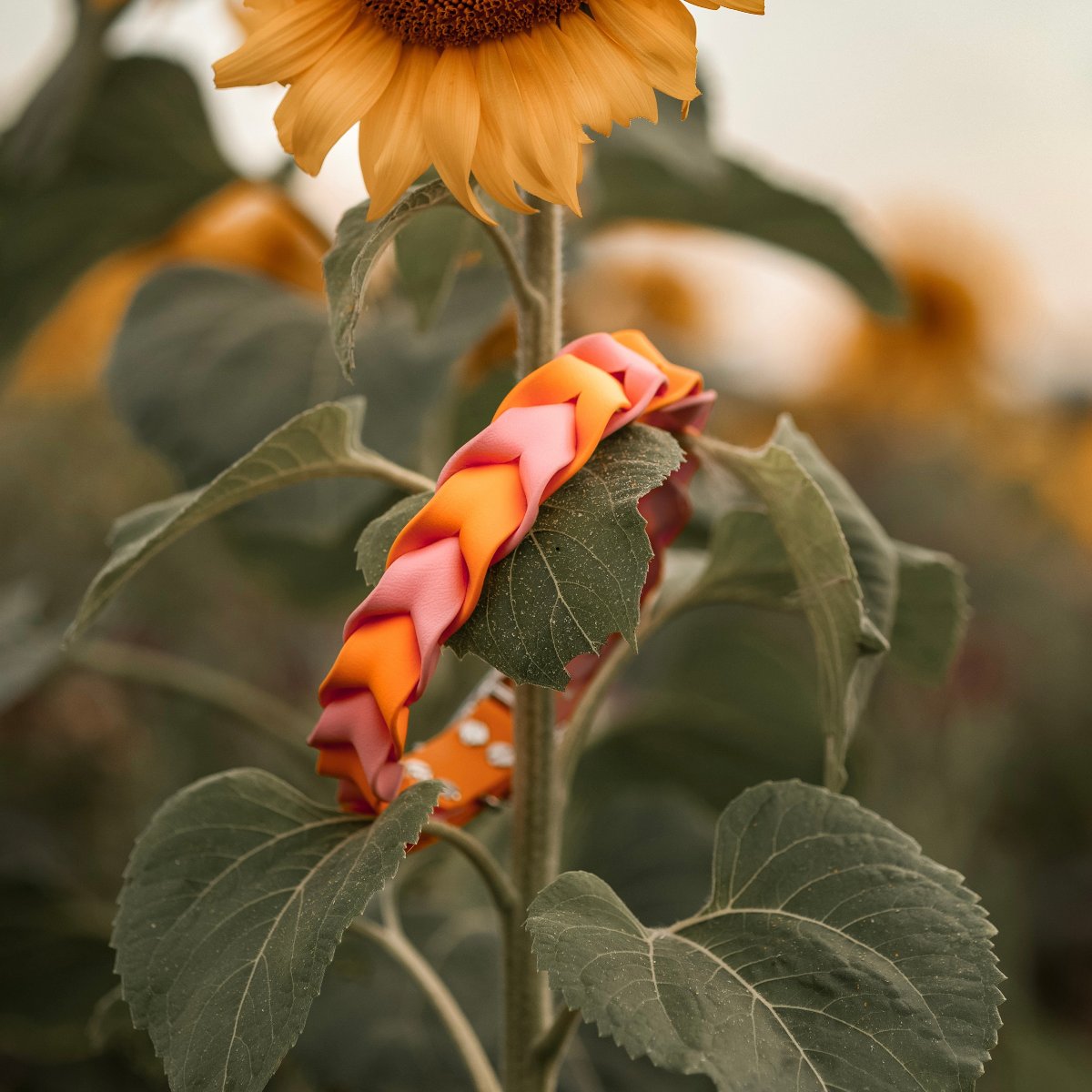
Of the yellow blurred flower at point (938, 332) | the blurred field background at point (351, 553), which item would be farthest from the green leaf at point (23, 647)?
the yellow blurred flower at point (938, 332)

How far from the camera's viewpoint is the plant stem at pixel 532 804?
350mm

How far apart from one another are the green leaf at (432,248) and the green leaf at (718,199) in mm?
173

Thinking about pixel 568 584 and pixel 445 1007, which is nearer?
pixel 568 584

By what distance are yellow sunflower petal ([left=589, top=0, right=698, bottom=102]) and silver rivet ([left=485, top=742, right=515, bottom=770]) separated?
0.63ft

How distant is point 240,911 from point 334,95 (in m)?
0.21

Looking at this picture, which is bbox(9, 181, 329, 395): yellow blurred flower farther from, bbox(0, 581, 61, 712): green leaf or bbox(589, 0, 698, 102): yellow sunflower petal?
bbox(589, 0, 698, 102): yellow sunflower petal

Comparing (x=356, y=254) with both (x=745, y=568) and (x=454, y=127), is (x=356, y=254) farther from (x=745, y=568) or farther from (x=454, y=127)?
(x=745, y=568)

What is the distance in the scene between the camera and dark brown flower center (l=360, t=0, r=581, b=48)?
293mm

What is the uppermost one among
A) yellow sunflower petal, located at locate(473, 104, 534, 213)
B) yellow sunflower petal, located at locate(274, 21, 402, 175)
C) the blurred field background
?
yellow sunflower petal, located at locate(274, 21, 402, 175)

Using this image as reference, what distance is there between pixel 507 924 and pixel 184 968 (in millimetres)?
105

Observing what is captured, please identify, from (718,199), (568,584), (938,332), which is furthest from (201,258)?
(938,332)

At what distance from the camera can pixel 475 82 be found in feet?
0.98

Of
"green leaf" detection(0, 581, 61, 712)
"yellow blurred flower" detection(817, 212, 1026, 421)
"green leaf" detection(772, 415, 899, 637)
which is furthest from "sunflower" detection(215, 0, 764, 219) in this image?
"yellow blurred flower" detection(817, 212, 1026, 421)

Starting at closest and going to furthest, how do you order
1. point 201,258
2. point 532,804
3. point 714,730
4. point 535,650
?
point 535,650 → point 532,804 → point 714,730 → point 201,258
